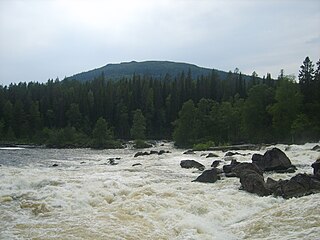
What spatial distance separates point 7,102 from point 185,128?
241ft

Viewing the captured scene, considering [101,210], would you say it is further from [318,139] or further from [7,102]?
[7,102]

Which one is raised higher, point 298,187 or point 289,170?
point 298,187

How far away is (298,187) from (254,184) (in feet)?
7.87

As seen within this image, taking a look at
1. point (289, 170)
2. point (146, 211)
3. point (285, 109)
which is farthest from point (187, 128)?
point (146, 211)

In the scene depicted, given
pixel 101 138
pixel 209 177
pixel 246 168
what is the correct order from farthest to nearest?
pixel 101 138
pixel 246 168
pixel 209 177

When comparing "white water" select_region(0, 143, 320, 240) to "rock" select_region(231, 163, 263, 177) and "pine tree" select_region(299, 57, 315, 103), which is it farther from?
"pine tree" select_region(299, 57, 315, 103)

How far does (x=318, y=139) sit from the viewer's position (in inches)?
2333

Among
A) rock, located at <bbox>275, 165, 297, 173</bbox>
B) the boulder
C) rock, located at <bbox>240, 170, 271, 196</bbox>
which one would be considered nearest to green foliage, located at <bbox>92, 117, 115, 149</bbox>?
rock, located at <bbox>275, 165, 297, 173</bbox>

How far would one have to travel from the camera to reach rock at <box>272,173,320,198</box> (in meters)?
20.1

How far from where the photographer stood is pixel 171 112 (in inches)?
5310

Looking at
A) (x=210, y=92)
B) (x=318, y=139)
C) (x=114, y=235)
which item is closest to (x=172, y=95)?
(x=210, y=92)

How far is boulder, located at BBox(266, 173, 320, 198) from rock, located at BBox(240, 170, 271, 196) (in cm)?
49

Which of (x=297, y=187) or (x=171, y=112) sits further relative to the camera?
(x=171, y=112)

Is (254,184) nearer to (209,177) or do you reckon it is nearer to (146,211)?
(209,177)
